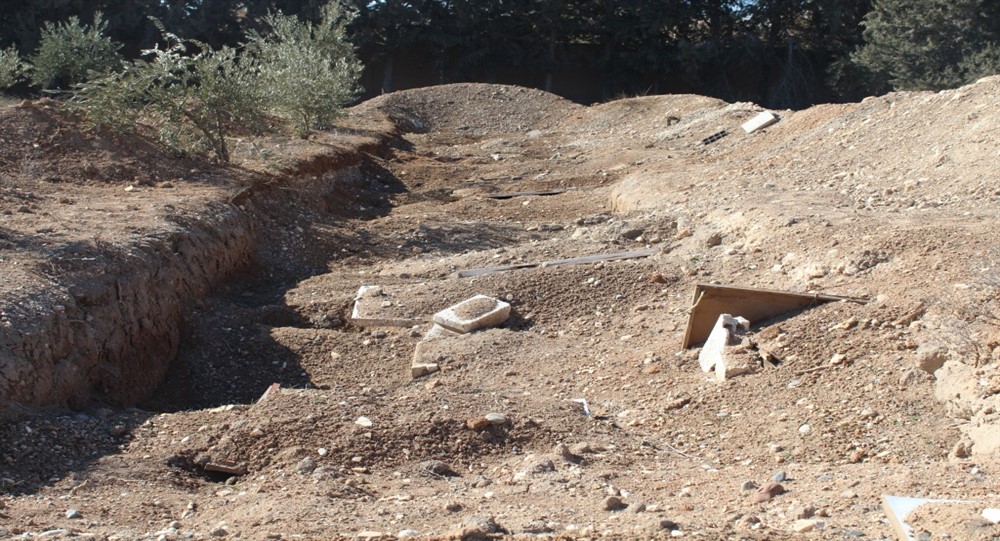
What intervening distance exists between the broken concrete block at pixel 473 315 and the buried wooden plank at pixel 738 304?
135 centimetres

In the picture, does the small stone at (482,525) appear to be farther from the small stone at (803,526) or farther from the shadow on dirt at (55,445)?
the shadow on dirt at (55,445)

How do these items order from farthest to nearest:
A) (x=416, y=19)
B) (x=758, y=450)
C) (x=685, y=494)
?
(x=416, y=19) → (x=758, y=450) → (x=685, y=494)

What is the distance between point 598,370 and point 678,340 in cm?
45

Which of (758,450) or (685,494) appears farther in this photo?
(758,450)

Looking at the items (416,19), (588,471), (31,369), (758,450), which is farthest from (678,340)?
(416,19)

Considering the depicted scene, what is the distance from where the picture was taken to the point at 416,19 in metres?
26.0

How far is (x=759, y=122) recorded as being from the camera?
13.0m

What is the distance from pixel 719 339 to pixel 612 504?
6.36 feet

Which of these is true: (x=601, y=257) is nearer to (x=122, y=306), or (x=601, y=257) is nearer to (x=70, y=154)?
(x=122, y=306)

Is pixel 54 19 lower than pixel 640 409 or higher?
higher

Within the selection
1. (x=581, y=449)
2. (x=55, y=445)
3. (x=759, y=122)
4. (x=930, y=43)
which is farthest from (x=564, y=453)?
(x=930, y=43)

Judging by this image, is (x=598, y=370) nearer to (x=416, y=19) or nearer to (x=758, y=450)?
(x=758, y=450)

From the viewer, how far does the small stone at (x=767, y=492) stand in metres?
3.64

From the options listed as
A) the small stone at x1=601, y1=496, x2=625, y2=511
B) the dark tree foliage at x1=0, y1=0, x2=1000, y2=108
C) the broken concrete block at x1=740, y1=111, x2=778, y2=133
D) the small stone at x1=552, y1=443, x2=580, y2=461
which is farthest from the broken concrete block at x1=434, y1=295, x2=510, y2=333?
the dark tree foliage at x1=0, y1=0, x2=1000, y2=108
